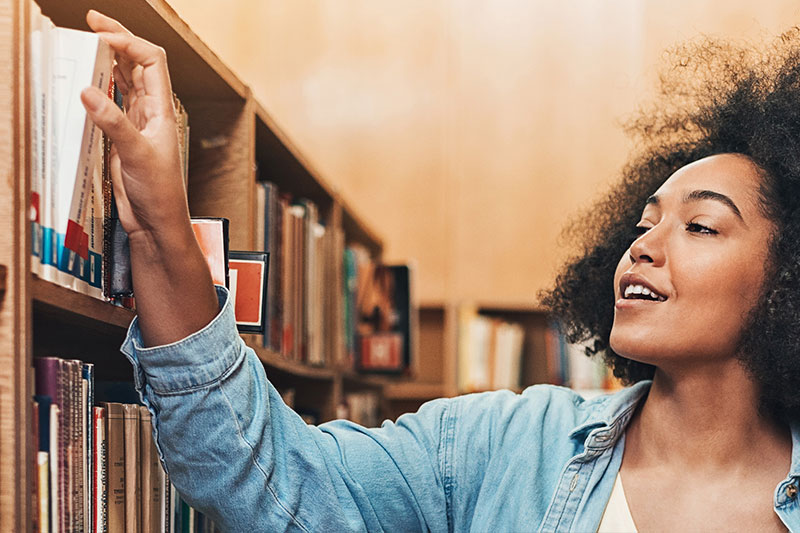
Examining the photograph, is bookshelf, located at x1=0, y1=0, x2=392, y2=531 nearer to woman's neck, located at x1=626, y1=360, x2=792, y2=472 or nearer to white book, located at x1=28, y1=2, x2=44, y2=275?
white book, located at x1=28, y1=2, x2=44, y2=275

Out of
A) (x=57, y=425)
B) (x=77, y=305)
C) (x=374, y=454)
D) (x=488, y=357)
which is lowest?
(x=488, y=357)

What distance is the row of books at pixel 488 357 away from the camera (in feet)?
13.9

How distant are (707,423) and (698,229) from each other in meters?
0.30

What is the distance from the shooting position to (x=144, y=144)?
106 cm

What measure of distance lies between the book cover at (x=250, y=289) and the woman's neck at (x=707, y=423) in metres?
0.65

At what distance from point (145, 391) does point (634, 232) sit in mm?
1075

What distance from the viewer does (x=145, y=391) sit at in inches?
46.8

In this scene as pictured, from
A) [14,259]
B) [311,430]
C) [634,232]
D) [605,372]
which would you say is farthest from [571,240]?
[605,372]

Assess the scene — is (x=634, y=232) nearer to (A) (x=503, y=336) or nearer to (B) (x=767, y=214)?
(B) (x=767, y=214)

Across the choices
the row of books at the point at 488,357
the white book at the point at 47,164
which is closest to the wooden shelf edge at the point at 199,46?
the white book at the point at 47,164

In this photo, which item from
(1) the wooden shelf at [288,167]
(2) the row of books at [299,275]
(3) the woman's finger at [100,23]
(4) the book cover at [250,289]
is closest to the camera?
(3) the woman's finger at [100,23]

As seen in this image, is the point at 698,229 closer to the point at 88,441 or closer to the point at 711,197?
the point at 711,197

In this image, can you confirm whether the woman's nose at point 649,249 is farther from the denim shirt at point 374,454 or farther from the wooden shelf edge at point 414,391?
the wooden shelf edge at point 414,391

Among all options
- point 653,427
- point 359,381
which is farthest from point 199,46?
point 359,381
